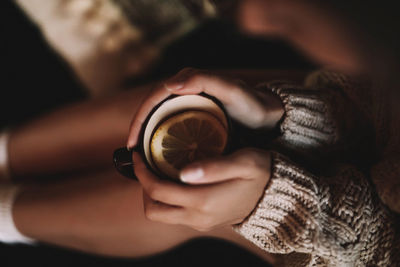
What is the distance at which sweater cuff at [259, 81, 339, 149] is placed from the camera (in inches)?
26.0

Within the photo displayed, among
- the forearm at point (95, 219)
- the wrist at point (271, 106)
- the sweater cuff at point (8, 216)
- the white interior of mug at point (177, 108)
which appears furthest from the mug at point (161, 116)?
the sweater cuff at point (8, 216)

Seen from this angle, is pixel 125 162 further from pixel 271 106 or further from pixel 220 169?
pixel 271 106

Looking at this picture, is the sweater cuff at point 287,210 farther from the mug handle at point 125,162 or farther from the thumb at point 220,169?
the mug handle at point 125,162

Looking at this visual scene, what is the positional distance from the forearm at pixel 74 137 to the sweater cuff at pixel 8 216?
80 mm

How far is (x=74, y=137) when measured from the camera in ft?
3.22

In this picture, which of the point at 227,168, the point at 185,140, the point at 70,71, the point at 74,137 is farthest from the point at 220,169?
the point at 70,71

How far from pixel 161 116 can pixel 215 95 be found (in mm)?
106

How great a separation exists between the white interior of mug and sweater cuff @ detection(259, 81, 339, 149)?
0.17 m

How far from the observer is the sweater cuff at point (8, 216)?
3.09 ft

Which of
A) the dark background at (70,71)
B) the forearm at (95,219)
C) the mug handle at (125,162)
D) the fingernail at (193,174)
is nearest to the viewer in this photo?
the fingernail at (193,174)

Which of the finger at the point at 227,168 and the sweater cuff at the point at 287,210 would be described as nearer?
the finger at the point at 227,168

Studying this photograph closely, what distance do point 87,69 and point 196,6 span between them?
46 centimetres

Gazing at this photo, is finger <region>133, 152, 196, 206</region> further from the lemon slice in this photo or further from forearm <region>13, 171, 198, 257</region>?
forearm <region>13, 171, 198, 257</region>

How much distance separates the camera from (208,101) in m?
0.58
